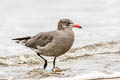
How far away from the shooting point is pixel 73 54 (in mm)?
19969

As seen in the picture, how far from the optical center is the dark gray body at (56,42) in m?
8.06

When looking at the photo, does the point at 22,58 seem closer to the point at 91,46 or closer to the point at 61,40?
the point at 91,46

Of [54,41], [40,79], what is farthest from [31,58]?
[40,79]

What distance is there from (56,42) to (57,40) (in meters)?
0.06

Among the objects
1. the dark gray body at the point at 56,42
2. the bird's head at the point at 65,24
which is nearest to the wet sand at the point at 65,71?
the dark gray body at the point at 56,42

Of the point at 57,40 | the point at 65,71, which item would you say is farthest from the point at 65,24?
the point at 65,71

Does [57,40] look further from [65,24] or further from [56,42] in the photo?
[65,24]

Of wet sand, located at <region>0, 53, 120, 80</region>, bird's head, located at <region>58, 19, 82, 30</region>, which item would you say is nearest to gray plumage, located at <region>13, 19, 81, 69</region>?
bird's head, located at <region>58, 19, 82, 30</region>

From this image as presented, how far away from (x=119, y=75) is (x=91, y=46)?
1655 cm

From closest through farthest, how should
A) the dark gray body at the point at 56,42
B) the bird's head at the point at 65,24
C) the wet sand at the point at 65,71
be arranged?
1. the wet sand at the point at 65,71
2. the dark gray body at the point at 56,42
3. the bird's head at the point at 65,24

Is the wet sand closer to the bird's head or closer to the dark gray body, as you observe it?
the dark gray body

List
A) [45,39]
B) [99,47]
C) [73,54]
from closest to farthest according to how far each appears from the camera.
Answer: [45,39], [73,54], [99,47]

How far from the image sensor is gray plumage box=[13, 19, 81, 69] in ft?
26.5

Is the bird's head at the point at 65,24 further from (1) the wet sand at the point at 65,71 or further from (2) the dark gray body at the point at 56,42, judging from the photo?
(1) the wet sand at the point at 65,71
